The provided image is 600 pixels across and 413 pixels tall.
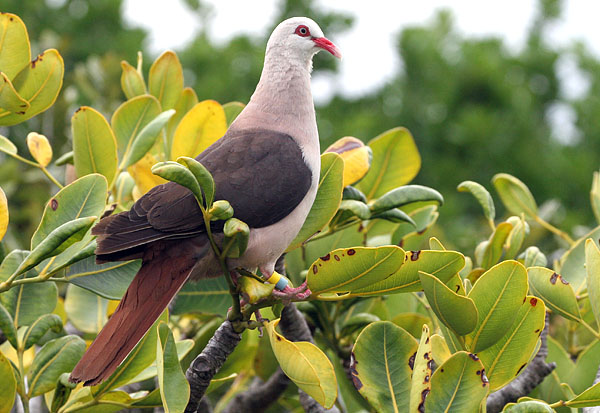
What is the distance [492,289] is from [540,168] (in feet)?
25.7

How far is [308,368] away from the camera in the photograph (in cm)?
136

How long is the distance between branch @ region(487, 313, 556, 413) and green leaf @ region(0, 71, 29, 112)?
136cm

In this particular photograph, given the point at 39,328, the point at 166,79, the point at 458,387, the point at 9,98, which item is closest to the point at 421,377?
the point at 458,387

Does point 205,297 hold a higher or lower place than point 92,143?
lower

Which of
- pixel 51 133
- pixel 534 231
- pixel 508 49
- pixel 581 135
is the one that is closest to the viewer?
pixel 534 231

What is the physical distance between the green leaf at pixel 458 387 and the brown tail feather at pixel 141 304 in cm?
63

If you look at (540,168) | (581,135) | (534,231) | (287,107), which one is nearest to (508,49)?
(581,135)

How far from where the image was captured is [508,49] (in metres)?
10.8

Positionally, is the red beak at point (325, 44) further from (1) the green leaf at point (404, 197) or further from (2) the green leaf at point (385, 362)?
(2) the green leaf at point (385, 362)

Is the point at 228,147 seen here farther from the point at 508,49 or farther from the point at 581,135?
the point at 508,49

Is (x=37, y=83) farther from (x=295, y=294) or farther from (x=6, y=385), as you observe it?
(x=295, y=294)

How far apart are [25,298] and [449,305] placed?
1027 millimetres

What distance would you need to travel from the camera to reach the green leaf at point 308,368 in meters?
1.37

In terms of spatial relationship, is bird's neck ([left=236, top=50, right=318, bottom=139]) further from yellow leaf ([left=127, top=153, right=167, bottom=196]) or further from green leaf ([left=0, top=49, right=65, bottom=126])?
green leaf ([left=0, top=49, right=65, bottom=126])
